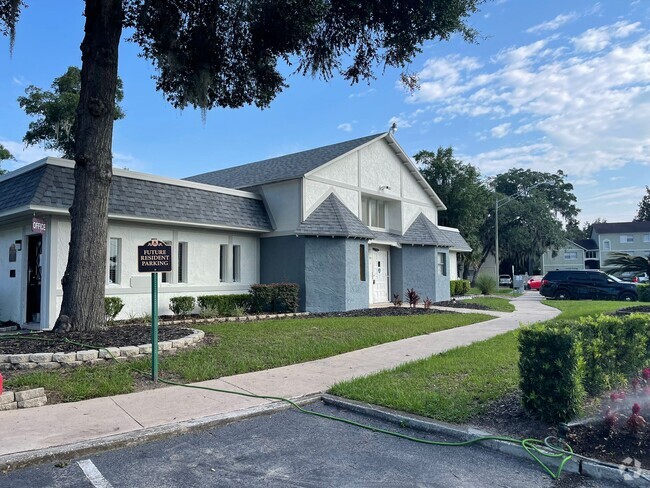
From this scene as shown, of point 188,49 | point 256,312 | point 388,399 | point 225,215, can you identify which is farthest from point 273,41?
point 388,399

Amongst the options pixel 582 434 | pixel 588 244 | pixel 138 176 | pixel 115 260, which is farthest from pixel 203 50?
pixel 588 244

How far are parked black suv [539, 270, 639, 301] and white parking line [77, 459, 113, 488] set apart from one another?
2683 cm

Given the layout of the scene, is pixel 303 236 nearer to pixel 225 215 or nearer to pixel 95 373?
pixel 225 215

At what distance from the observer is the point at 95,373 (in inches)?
284

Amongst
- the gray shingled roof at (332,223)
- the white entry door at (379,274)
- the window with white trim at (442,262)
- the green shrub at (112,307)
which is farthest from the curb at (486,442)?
the window with white trim at (442,262)

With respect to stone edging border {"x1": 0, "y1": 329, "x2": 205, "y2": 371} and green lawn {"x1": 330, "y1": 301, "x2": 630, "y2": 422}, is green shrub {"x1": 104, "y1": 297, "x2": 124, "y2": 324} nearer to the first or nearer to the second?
stone edging border {"x1": 0, "y1": 329, "x2": 205, "y2": 371}

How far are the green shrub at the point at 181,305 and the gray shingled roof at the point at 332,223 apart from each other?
4.54 metres

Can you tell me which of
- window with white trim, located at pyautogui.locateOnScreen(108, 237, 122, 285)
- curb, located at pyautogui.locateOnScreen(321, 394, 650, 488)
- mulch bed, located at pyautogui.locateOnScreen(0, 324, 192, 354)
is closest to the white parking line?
curb, located at pyautogui.locateOnScreen(321, 394, 650, 488)

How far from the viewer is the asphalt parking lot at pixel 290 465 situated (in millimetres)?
3969

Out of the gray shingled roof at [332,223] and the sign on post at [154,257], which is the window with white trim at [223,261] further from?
the sign on post at [154,257]

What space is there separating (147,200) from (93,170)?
4.20 meters

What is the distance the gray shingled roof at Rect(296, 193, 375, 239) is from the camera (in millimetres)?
17109

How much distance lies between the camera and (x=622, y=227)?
68.0m

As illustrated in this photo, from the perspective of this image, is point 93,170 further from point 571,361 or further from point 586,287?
point 586,287
